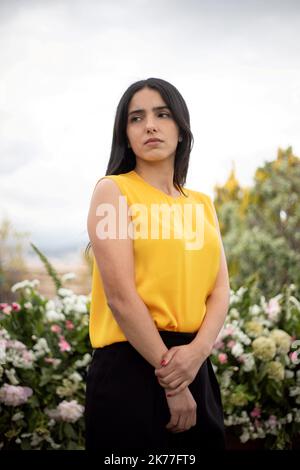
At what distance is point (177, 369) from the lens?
1.62 metres

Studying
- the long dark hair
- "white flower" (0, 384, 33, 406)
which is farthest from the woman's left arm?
"white flower" (0, 384, 33, 406)

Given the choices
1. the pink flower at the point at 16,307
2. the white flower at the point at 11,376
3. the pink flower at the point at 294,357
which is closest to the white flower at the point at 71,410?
the white flower at the point at 11,376

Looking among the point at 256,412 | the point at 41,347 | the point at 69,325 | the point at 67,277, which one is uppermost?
the point at 67,277

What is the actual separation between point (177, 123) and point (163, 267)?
44 centimetres

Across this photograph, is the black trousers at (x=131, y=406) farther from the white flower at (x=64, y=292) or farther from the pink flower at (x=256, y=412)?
the white flower at (x=64, y=292)

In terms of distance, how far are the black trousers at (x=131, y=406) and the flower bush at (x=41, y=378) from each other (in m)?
1.22

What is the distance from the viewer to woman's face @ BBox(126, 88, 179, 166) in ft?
5.82

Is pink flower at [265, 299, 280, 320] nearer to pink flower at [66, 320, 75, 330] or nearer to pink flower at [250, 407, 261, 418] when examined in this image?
pink flower at [250, 407, 261, 418]

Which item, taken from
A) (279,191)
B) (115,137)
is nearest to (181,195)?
(115,137)

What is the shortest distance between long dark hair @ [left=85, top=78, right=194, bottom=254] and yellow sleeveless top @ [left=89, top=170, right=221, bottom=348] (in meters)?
0.08

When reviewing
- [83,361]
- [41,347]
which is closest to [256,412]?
[83,361]

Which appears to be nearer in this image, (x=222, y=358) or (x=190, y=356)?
(x=190, y=356)

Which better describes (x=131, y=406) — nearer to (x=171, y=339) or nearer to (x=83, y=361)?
(x=171, y=339)

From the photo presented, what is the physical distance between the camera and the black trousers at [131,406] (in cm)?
164
